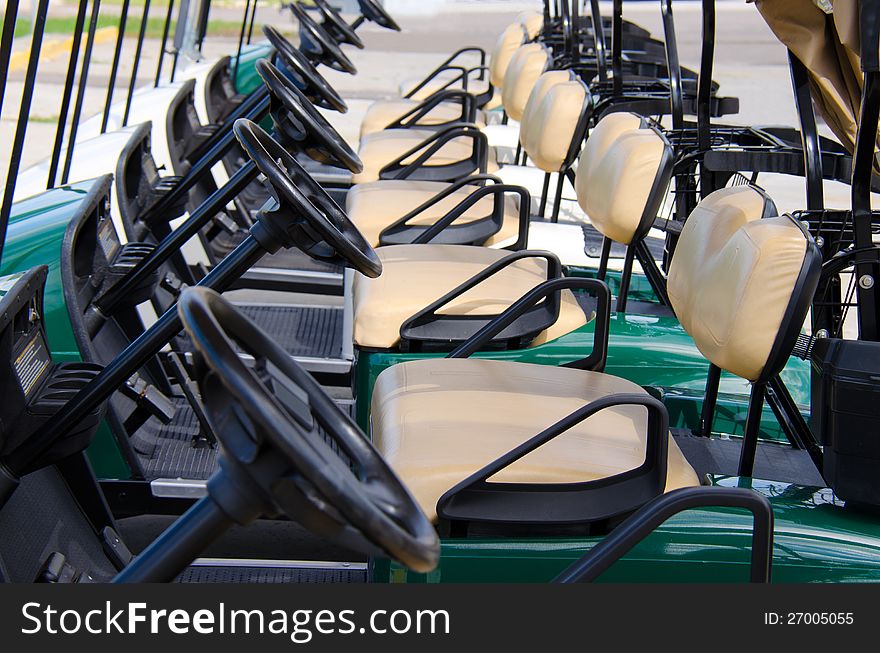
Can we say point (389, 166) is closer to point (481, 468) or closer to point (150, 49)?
point (481, 468)

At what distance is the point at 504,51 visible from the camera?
215 inches

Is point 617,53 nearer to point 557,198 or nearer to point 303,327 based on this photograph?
point 557,198

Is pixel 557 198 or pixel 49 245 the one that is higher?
pixel 49 245

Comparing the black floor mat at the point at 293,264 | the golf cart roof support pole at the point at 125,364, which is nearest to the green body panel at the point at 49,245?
the golf cart roof support pole at the point at 125,364

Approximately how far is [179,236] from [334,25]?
2.81 m

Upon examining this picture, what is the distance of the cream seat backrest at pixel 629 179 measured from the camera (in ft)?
7.61

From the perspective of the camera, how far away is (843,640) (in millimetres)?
1479

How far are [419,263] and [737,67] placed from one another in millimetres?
9972

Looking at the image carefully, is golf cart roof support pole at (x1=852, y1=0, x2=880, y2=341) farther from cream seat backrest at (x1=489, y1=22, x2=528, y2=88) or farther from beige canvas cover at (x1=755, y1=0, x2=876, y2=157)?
cream seat backrest at (x1=489, y1=22, x2=528, y2=88)

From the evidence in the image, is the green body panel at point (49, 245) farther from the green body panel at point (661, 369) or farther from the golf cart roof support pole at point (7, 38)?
the green body panel at point (661, 369)

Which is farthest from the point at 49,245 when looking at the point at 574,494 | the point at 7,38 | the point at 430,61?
the point at 430,61

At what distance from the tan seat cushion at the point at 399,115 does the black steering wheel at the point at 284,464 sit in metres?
3.92

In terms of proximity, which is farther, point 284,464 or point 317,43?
point 317,43

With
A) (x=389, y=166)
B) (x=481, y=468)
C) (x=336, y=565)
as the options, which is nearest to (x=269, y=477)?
(x=481, y=468)
